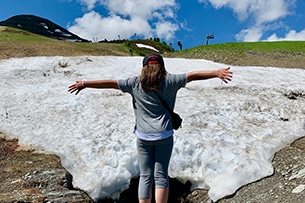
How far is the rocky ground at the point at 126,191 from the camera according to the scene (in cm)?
834

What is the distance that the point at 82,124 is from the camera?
44.0 ft

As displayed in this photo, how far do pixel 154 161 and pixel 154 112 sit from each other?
38.3 inches

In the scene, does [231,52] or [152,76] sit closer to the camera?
[152,76]

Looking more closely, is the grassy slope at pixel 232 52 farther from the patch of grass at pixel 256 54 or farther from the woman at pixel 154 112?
the woman at pixel 154 112

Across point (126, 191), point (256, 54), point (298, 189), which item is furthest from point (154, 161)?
point (256, 54)

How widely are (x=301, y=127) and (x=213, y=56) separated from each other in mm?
24143

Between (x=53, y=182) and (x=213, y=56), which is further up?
(x=213, y=56)

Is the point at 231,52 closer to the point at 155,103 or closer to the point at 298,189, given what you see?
the point at 298,189

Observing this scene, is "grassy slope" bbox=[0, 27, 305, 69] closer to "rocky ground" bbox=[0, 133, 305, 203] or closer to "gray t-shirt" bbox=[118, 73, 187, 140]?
"rocky ground" bbox=[0, 133, 305, 203]

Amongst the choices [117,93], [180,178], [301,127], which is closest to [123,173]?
[180,178]

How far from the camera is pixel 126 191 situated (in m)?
9.70

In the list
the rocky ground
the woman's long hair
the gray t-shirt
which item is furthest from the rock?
the woman's long hair

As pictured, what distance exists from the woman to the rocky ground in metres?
2.74

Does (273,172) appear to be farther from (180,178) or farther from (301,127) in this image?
(301,127)
